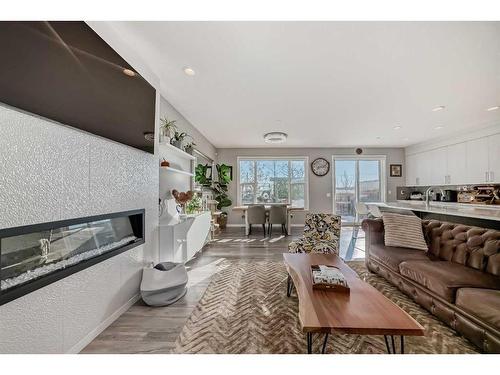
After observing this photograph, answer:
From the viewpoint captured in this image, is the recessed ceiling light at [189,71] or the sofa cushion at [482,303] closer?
the sofa cushion at [482,303]

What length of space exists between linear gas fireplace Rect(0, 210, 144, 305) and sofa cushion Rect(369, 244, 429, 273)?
109 inches

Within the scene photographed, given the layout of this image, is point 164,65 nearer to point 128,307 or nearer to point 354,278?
point 128,307

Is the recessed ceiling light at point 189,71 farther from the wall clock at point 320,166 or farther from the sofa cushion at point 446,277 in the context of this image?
the wall clock at point 320,166

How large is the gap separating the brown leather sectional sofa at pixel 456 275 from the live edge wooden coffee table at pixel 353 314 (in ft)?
2.08

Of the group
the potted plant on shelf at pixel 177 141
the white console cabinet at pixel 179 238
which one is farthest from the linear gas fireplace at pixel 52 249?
the potted plant on shelf at pixel 177 141

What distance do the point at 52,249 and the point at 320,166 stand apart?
6.93 m

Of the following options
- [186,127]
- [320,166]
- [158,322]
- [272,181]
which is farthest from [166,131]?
[320,166]

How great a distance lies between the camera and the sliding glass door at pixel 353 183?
24.2 ft

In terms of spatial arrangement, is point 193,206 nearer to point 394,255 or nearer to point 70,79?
point 70,79

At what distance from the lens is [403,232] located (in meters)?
2.80

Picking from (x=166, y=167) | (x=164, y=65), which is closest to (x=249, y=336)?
(x=166, y=167)

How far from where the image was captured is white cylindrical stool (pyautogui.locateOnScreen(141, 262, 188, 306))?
2207mm
